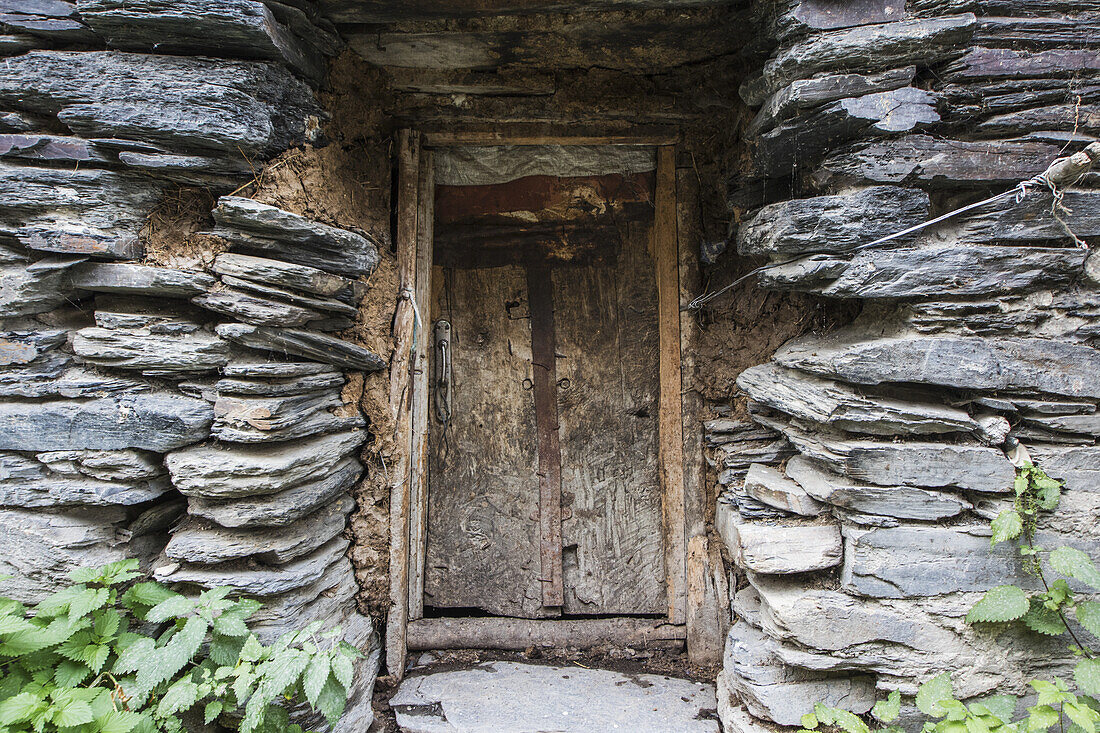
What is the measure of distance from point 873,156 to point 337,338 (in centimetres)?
211

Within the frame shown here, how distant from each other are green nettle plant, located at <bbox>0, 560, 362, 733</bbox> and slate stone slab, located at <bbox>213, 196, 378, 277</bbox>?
1217 mm

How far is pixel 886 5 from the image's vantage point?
1.80 meters

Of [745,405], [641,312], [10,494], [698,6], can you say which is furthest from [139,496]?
[698,6]

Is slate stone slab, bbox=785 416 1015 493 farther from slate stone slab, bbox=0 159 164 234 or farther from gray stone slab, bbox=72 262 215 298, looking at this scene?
slate stone slab, bbox=0 159 164 234

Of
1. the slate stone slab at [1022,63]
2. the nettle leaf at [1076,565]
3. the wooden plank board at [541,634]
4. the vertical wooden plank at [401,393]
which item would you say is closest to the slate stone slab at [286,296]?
the vertical wooden plank at [401,393]

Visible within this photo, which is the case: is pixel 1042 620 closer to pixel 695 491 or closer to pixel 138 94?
pixel 695 491

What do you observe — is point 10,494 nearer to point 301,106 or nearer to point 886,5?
point 301,106

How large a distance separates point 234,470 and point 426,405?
0.97 m

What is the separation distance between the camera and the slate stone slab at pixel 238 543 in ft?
6.63

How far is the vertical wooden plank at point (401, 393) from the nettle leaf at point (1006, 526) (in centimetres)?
227

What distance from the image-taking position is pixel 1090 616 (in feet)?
5.64

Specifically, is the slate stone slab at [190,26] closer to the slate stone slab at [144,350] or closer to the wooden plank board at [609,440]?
the slate stone slab at [144,350]

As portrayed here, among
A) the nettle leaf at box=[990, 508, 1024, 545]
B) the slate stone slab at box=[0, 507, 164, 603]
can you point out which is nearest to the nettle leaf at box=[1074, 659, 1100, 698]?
the nettle leaf at box=[990, 508, 1024, 545]

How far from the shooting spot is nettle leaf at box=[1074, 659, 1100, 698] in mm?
1657
